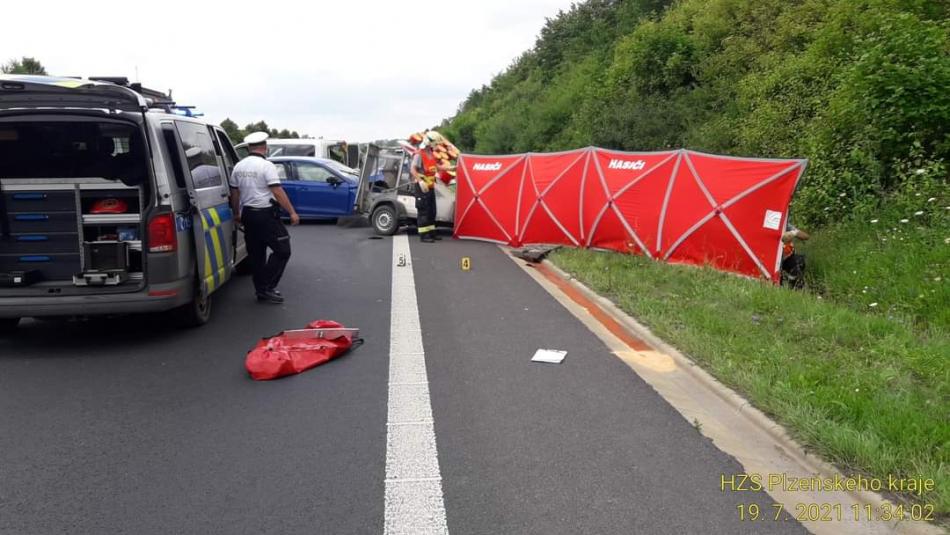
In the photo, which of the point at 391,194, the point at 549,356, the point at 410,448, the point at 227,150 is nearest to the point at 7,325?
the point at 227,150

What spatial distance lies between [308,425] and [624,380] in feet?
7.92

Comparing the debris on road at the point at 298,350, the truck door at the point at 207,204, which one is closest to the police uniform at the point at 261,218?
the truck door at the point at 207,204

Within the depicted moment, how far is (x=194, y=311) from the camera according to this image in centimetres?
700

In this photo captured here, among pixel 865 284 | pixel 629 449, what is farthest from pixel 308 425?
pixel 865 284

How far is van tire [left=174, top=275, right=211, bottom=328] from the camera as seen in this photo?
692cm

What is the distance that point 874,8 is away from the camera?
11359 millimetres

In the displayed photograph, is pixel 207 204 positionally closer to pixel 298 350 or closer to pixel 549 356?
pixel 298 350

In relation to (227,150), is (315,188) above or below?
below

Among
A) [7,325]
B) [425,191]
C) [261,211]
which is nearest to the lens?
[7,325]

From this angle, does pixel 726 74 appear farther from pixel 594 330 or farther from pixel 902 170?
pixel 594 330

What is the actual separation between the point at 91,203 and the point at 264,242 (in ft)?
6.33

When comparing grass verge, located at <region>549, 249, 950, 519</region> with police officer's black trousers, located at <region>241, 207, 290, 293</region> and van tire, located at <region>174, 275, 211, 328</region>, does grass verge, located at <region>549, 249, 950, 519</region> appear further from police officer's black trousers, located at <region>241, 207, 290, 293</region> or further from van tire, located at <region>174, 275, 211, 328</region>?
van tire, located at <region>174, 275, 211, 328</region>

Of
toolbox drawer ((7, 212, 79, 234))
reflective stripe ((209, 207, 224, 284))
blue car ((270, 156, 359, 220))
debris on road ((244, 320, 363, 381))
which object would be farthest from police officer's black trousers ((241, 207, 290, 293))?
blue car ((270, 156, 359, 220))

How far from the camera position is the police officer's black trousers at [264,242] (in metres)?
7.98
